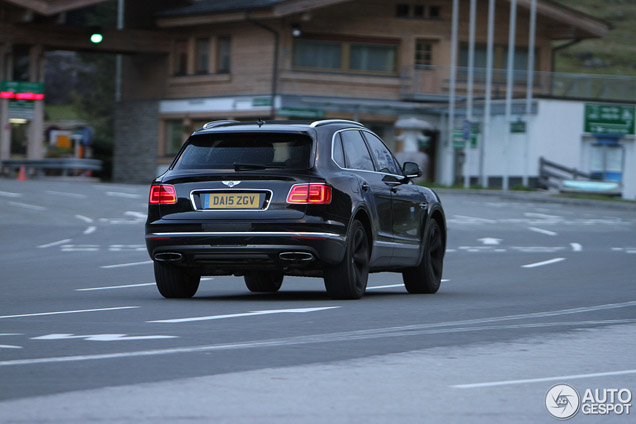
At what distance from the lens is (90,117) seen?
9538cm

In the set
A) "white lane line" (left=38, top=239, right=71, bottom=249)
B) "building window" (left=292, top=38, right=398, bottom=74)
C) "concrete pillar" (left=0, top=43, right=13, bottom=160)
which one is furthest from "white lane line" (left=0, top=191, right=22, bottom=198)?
"building window" (left=292, top=38, right=398, bottom=74)

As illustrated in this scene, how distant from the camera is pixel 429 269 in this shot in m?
14.0

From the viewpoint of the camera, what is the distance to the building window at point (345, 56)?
184 feet

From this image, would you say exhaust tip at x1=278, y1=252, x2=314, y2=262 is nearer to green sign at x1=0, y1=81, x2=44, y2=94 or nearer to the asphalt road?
the asphalt road

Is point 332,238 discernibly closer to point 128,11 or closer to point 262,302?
point 262,302

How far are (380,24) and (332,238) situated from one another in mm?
→ 46486

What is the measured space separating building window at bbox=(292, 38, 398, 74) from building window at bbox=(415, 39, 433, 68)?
3.79 feet

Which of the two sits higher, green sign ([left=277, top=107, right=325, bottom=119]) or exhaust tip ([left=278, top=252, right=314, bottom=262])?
green sign ([left=277, top=107, right=325, bottom=119])

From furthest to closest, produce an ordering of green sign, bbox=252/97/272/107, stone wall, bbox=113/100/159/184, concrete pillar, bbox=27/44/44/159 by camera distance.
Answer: stone wall, bbox=113/100/159/184 < concrete pillar, bbox=27/44/44/159 < green sign, bbox=252/97/272/107

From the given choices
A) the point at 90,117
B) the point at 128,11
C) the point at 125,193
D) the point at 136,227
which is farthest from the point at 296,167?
the point at 90,117

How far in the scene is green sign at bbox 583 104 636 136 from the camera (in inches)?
2078

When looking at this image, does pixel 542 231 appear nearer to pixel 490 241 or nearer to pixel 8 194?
pixel 490 241

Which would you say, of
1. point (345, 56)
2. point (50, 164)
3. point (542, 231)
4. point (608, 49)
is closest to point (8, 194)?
point (50, 164)

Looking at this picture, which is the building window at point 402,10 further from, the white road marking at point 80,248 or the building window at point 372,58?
the white road marking at point 80,248
